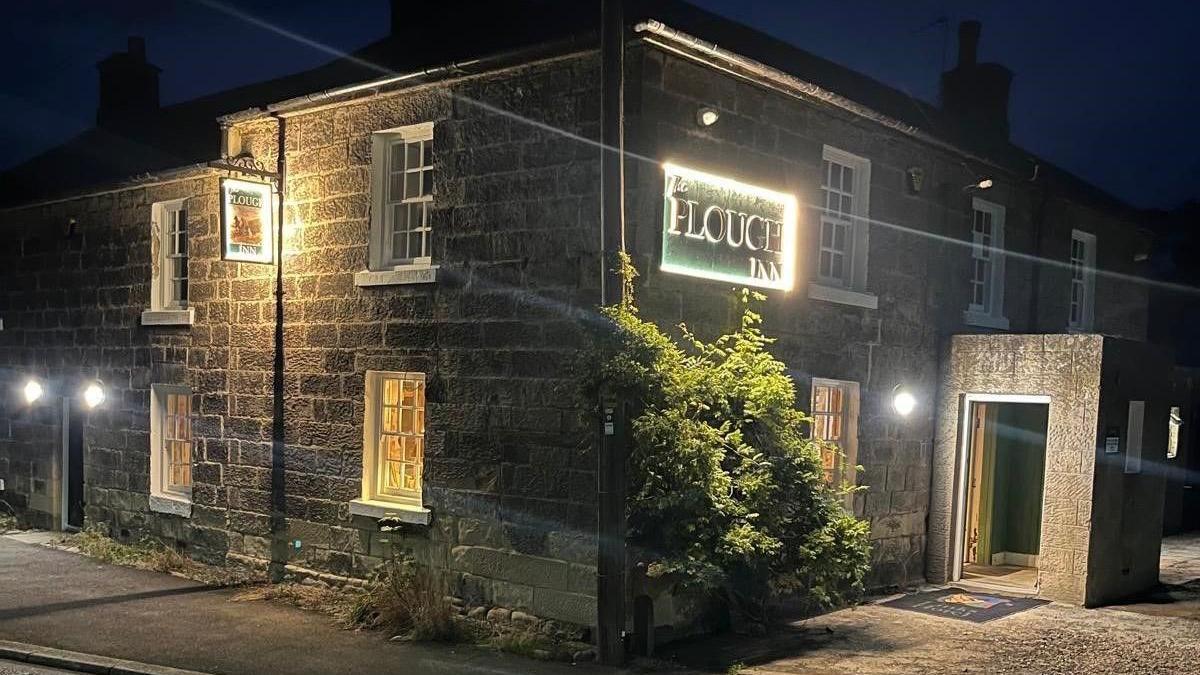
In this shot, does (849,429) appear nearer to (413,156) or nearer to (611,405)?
(611,405)

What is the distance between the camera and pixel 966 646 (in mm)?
9430

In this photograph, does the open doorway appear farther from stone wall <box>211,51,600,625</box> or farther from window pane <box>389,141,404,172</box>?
window pane <box>389,141,404,172</box>

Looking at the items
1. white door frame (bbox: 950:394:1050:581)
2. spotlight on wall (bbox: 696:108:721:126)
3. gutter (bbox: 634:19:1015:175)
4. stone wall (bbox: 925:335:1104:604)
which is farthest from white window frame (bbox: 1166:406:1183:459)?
spotlight on wall (bbox: 696:108:721:126)

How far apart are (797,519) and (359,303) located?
527 centimetres

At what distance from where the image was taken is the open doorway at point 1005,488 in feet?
45.3

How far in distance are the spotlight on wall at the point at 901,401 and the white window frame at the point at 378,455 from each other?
5839mm

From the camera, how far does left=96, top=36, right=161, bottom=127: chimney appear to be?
63.8 feet

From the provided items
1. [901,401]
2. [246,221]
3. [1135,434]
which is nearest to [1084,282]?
[1135,434]

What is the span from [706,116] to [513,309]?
261 cm

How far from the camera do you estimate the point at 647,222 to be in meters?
8.83

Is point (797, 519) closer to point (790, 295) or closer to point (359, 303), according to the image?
A: point (790, 295)

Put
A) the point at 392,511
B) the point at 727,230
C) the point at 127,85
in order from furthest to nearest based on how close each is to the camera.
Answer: the point at 127,85 → the point at 392,511 → the point at 727,230

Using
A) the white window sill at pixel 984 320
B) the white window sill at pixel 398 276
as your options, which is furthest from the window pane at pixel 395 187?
the white window sill at pixel 984 320

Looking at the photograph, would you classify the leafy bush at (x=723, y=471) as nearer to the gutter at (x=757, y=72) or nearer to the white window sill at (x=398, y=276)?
the gutter at (x=757, y=72)
